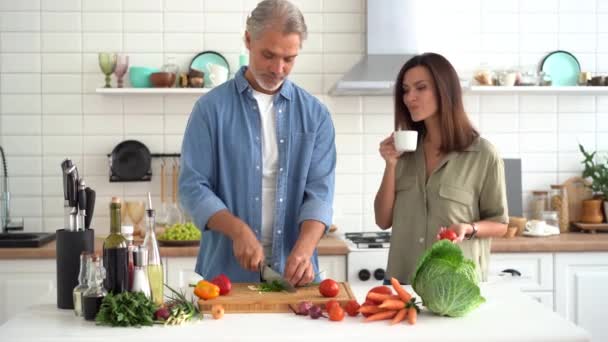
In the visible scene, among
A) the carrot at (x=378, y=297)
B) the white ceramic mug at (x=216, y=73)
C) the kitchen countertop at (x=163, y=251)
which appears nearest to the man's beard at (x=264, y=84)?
the carrot at (x=378, y=297)

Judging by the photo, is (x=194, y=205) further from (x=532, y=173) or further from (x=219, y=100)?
(x=532, y=173)

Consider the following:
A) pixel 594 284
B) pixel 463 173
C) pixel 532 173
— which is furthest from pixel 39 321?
pixel 532 173

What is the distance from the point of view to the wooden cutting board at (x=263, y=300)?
218cm

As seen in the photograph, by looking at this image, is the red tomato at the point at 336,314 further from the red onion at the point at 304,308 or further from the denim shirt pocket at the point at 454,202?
the denim shirt pocket at the point at 454,202

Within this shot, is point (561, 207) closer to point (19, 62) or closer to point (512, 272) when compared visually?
point (512, 272)

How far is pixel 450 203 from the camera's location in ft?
8.96

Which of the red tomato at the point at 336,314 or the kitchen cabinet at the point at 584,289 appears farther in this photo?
the kitchen cabinet at the point at 584,289

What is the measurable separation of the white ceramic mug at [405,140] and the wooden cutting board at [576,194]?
2.36 m

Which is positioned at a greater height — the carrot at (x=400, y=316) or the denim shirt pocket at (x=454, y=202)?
the denim shirt pocket at (x=454, y=202)

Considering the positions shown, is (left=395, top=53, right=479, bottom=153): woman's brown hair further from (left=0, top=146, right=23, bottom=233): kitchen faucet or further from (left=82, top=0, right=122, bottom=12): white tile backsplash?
(left=0, top=146, right=23, bottom=233): kitchen faucet

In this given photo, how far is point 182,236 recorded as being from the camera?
400 centimetres

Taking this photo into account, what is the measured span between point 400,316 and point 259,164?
0.77 m

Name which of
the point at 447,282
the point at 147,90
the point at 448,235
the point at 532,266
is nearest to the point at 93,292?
the point at 447,282

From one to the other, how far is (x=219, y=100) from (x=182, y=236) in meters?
1.57
